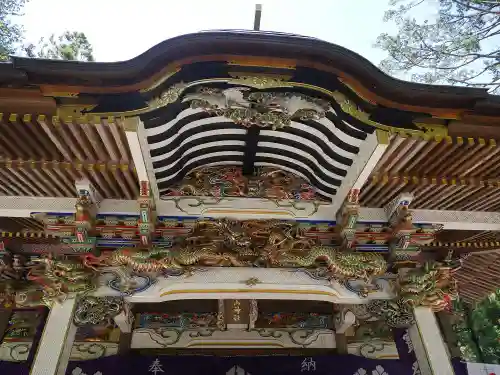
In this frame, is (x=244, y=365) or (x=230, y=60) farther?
(x=244, y=365)

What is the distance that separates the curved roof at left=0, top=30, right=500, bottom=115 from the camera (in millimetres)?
4977

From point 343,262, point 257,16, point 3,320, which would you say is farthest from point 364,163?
point 3,320

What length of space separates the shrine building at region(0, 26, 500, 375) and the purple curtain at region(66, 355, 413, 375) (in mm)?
34

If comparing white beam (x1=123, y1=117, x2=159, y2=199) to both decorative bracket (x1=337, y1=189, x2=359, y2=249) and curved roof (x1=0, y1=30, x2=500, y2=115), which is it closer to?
curved roof (x1=0, y1=30, x2=500, y2=115)

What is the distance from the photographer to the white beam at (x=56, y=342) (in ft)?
18.8

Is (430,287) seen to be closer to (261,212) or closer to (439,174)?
(439,174)

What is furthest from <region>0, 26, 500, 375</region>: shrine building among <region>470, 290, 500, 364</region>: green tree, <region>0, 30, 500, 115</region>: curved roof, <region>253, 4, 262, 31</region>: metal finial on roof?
<region>470, 290, 500, 364</region>: green tree

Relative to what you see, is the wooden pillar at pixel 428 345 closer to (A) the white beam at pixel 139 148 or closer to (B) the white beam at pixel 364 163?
(B) the white beam at pixel 364 163

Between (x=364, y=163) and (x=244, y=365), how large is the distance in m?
5.26

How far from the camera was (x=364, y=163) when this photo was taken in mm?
6184

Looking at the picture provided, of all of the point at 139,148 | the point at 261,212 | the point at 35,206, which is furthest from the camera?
the point at 261,212

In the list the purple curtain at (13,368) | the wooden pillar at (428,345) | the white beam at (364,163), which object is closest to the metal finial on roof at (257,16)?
the white beam at (364,163)

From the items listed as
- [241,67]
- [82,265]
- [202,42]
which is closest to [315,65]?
[241,67]

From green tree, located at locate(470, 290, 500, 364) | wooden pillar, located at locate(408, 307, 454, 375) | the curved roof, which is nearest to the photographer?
the curved roof
